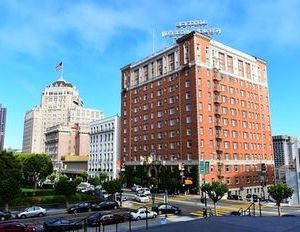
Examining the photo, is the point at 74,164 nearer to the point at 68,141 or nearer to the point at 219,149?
the point at 68,141

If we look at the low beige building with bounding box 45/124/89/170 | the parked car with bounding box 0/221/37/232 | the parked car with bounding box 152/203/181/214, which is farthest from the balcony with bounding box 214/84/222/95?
the low beige building with bounding box 45/124/89/170

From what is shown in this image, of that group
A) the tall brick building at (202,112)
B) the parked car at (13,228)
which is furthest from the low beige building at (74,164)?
the parked car at (13,228)

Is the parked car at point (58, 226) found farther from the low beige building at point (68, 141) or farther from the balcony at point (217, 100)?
the low beige building at point (68, 141)

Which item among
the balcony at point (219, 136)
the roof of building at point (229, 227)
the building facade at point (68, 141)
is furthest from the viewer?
the building facade at point (68, 141)

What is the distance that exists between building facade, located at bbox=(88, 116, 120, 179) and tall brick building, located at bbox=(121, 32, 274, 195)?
802 cm

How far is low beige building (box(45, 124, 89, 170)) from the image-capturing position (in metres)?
190

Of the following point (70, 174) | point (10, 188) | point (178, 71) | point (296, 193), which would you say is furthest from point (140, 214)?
point (70, 174)

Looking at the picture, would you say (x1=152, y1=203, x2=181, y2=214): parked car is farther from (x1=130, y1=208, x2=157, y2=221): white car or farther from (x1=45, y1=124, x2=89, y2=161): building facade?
(x1=45, y1=124, x2=89, y2=161): building facade

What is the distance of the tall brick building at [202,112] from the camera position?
300 feet

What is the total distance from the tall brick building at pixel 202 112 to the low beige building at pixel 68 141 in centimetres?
8050

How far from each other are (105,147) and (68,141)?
6766 centimetres

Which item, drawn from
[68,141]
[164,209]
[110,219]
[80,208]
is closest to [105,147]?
[68,141]

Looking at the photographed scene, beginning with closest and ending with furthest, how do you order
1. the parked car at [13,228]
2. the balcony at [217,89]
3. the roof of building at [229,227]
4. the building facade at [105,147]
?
1. the roof of building at [229,227]
2. the parked car at [13,228]
3. the balcony at [217,89]
4. the building facade at [105,147]

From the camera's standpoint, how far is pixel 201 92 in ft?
301
